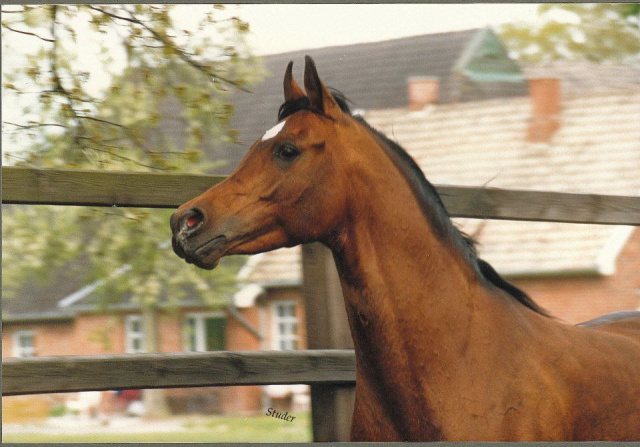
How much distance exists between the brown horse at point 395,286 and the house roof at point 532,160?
41.3 feet

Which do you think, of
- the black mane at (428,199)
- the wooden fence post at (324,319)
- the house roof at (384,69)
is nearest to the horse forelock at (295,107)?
the black mane at (428,199)

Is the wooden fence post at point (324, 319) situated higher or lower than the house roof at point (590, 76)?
lower

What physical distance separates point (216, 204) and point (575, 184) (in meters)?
15.1

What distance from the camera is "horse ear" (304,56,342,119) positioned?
9.61 ft

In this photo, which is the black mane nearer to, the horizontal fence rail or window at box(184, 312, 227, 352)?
the horizontal fence rail

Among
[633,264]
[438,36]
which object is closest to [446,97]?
[438,36]

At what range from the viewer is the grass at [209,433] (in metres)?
14.4

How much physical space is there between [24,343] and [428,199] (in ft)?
73.2

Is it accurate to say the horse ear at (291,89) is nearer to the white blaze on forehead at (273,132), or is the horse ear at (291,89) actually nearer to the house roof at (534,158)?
the white blaze on forehead at (273,132)

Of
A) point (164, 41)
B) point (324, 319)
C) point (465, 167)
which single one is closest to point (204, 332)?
point (465, 167)

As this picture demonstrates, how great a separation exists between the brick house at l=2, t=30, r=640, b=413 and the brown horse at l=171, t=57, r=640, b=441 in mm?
9497

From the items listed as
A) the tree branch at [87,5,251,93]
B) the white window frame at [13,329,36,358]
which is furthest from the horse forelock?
the white window frame at [13,329,36,358]

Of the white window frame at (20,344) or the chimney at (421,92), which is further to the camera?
the white window frame at (20,344)

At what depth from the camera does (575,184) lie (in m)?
16.9
